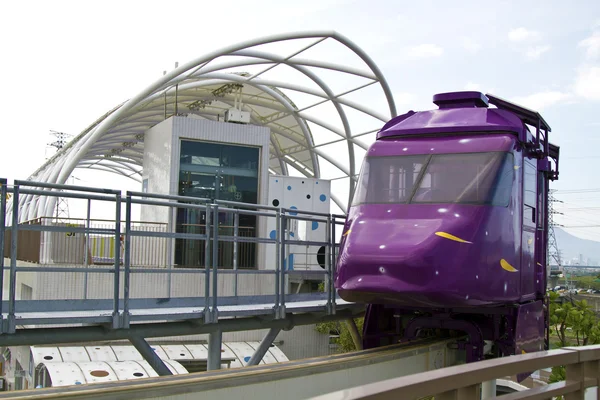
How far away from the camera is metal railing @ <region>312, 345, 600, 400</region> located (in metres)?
3.15

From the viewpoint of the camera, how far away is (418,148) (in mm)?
10539

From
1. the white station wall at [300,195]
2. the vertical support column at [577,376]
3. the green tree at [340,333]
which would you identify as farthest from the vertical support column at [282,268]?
the green tree at [340,333]

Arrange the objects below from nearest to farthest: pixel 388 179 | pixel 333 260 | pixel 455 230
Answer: pixel 455 230 < pixel 388 179 < pixel 333 260

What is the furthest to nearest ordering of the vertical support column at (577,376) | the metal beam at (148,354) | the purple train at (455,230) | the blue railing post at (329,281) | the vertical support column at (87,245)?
the blue railing post at (329,281)
the metal beam at (148,354)
the vertical support column at (87,245)
the purple train at (455,230)
the vertical support column at (577,376)

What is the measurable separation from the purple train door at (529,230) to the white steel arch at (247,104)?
66.6 ft

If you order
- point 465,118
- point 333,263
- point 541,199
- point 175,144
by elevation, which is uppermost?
→ point 175,144

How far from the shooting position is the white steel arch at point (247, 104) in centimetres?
3131

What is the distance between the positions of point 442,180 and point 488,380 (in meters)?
6.29

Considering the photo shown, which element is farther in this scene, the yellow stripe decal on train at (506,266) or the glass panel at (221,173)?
the glass panel at (221,173)

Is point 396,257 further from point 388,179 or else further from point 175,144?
point 175,144

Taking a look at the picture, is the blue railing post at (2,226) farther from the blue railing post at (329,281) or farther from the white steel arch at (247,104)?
the white steel arch at (247,104)

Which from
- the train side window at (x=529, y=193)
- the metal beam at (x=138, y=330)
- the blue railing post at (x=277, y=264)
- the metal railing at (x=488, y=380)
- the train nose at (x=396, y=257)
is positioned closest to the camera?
the metal railing at (x=488, y=380)

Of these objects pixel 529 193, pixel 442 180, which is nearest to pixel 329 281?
pixel 442 180

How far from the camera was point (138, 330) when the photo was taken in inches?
376
